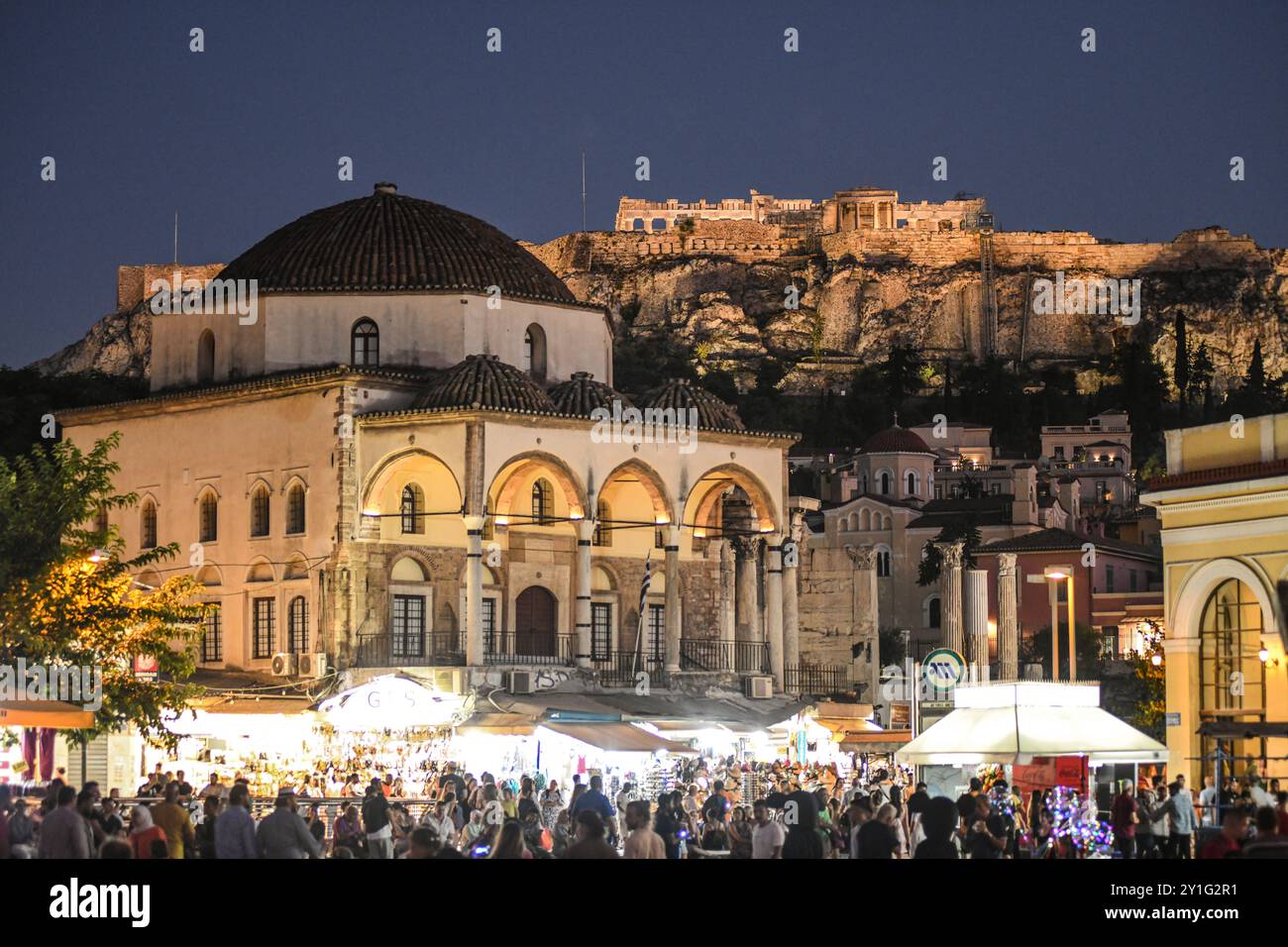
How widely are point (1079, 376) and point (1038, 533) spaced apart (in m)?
65.6

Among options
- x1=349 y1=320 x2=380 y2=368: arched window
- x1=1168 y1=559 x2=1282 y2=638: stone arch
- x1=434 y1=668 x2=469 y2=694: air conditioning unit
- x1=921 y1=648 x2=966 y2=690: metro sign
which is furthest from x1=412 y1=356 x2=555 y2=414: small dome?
x1=1168 y1=559 x2=1282 y2=638: stone arch

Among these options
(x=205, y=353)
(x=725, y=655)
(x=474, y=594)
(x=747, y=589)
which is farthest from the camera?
(x=747, y=589)

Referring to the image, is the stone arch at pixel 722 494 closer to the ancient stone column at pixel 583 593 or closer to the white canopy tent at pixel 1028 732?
the ancient stone column at pixel 583 593

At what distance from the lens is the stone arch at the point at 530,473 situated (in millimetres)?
43812

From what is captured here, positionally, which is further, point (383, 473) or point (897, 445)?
point (897, 445)

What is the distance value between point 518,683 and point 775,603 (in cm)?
824

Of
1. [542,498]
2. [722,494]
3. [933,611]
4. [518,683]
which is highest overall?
[722,494]

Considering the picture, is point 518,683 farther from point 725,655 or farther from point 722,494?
point 722,494

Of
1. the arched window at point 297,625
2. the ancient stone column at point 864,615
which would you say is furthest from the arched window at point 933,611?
the arched window at point 297,625

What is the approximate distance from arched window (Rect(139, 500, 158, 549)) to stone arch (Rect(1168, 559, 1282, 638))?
20716mm

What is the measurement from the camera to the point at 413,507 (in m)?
44.9

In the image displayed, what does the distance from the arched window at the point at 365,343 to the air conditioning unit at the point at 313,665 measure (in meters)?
6.34

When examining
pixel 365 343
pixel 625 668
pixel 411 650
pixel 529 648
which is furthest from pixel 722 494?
pixel 411 650

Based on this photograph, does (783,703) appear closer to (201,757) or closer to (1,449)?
(201,757)
